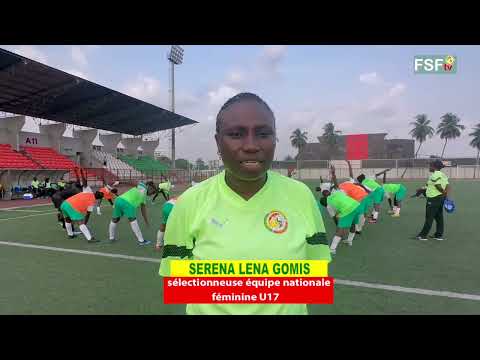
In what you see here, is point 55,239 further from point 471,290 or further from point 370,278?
point 471,290

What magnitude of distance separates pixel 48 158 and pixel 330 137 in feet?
177

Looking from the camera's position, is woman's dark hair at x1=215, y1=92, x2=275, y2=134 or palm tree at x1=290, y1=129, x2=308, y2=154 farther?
palm tree at x1=290, y1=129, x2=308, y2=154

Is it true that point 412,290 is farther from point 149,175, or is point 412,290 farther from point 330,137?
point 330,137

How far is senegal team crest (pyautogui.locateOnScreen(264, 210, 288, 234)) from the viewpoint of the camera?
4.62 feet

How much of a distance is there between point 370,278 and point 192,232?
433 centimetres

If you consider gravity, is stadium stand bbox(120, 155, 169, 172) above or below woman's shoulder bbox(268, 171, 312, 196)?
above

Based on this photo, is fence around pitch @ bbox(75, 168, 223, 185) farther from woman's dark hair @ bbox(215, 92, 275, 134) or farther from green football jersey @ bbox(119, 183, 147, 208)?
woman's dark hair @ bbox(215, 92, 275, 134)

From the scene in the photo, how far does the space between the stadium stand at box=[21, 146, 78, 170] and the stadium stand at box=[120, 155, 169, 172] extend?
897cm

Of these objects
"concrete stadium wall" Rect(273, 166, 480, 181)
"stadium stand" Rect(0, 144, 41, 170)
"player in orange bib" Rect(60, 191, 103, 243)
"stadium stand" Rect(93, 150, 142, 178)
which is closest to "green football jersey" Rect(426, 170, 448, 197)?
"player in orange bib" Rect(60, 191, 103, 243)

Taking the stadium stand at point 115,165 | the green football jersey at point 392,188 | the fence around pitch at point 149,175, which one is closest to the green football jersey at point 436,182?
the green football jersey at point 392,188

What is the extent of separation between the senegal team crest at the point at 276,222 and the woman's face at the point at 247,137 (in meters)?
0.20

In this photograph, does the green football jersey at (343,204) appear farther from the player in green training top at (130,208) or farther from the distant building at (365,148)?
the distant building at (365,148)

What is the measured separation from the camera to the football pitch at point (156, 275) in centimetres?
387

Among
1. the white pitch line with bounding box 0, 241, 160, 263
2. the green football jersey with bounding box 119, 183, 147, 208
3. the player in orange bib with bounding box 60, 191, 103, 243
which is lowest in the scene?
the white pitch line with bounding box 0, 241, 160, 263
